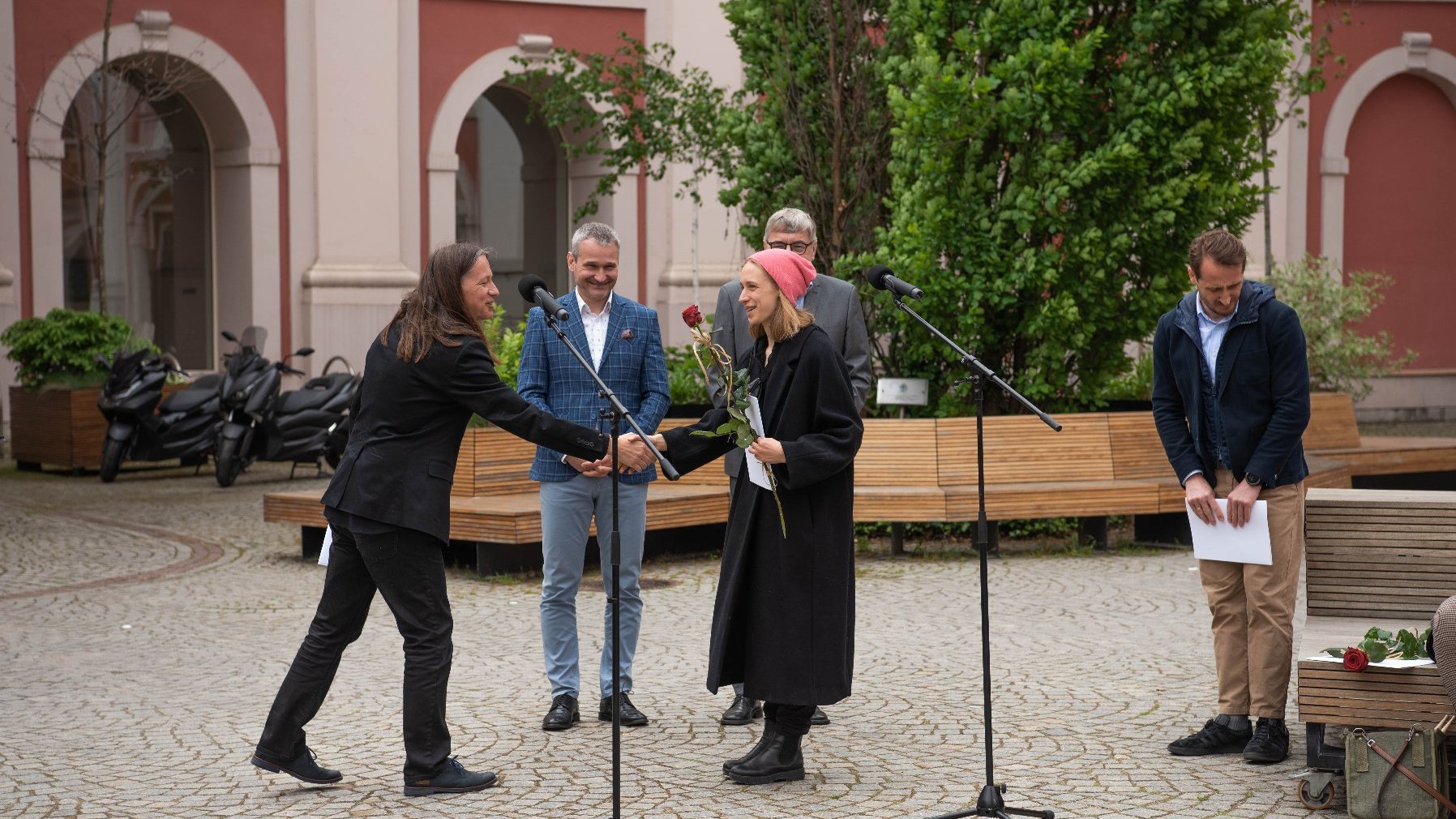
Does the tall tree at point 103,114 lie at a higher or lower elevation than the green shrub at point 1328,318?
higher

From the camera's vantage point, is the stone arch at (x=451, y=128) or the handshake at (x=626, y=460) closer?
the handshake at (x=626, y=460)

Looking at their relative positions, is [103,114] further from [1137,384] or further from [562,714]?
[562,714]

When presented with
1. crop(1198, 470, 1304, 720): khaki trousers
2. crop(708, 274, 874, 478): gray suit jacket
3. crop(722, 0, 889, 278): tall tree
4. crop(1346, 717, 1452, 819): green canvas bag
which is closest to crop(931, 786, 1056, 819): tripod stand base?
crop(1346, 717, 1452, 819): green canvas bag

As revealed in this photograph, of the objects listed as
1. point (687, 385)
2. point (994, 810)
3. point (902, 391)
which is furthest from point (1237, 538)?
point (687, 385)

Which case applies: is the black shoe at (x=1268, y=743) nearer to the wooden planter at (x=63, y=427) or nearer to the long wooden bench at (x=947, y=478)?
the long wooden bench at (x=947, y=478)

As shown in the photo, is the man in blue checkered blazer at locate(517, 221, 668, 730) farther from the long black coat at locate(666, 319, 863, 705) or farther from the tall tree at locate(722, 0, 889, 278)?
the tall tree at locate(722, 0, 889, 278)

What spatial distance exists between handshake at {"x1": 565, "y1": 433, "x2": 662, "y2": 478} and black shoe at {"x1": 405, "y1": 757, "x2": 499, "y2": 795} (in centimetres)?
106

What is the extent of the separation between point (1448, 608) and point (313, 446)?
1111cm

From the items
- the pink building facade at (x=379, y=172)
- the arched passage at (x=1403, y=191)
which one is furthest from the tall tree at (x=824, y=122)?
the arched passage at (x=1403, y=191)

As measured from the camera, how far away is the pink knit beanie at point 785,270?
17.5 feet

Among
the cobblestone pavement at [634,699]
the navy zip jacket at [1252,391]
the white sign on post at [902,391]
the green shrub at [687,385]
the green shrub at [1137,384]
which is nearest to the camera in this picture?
the cobblestone pavement at [634,699]

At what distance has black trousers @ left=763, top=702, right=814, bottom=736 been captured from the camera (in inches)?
211

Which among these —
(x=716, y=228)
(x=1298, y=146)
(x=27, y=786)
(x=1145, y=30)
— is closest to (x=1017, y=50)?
(x=1145, y=30)

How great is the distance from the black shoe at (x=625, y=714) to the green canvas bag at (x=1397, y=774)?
242 centimetres
